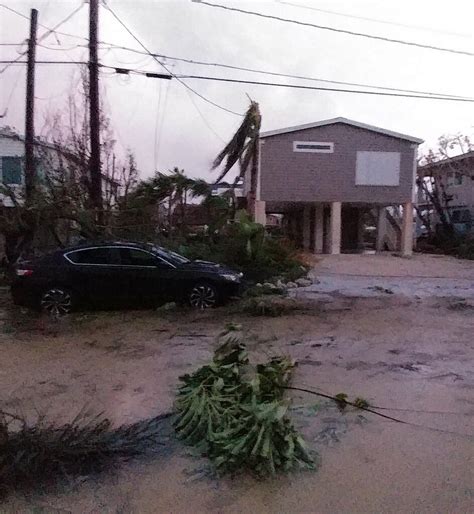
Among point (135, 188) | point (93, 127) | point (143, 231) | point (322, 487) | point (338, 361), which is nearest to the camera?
point (322, 487)

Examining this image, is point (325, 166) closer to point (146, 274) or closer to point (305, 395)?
point (146, 274)

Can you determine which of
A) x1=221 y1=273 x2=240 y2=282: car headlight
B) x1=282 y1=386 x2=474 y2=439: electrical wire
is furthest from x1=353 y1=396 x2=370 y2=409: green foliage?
x1=221 y1=273 x2=240 y2=282: car headlight

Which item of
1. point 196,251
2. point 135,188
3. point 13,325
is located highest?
point 135,188

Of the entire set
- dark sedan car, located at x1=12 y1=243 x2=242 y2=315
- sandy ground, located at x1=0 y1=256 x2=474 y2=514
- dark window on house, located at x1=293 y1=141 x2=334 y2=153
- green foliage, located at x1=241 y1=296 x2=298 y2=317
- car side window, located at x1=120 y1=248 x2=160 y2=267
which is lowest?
sandy ground, located at x1=0 y1=256 x2=474 y2=514

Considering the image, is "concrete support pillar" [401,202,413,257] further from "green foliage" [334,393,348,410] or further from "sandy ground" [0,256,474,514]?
"green foliage" [334,393,348,410]

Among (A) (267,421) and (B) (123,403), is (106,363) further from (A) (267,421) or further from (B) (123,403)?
(A) (267,421)

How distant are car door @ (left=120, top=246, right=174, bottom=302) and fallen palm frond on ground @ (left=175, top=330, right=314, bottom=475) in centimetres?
558

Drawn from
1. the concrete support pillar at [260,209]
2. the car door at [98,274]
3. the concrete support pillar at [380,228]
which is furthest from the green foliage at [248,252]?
the concrete support pillar at [380,228]

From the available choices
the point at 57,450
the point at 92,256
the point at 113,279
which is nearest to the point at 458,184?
the point at 113,279

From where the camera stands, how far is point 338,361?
736cm

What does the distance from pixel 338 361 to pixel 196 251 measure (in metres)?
8.60

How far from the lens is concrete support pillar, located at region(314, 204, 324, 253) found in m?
30.6

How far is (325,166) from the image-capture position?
26953mm

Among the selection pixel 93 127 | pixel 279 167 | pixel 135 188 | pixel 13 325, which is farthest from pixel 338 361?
pixel 279 167
